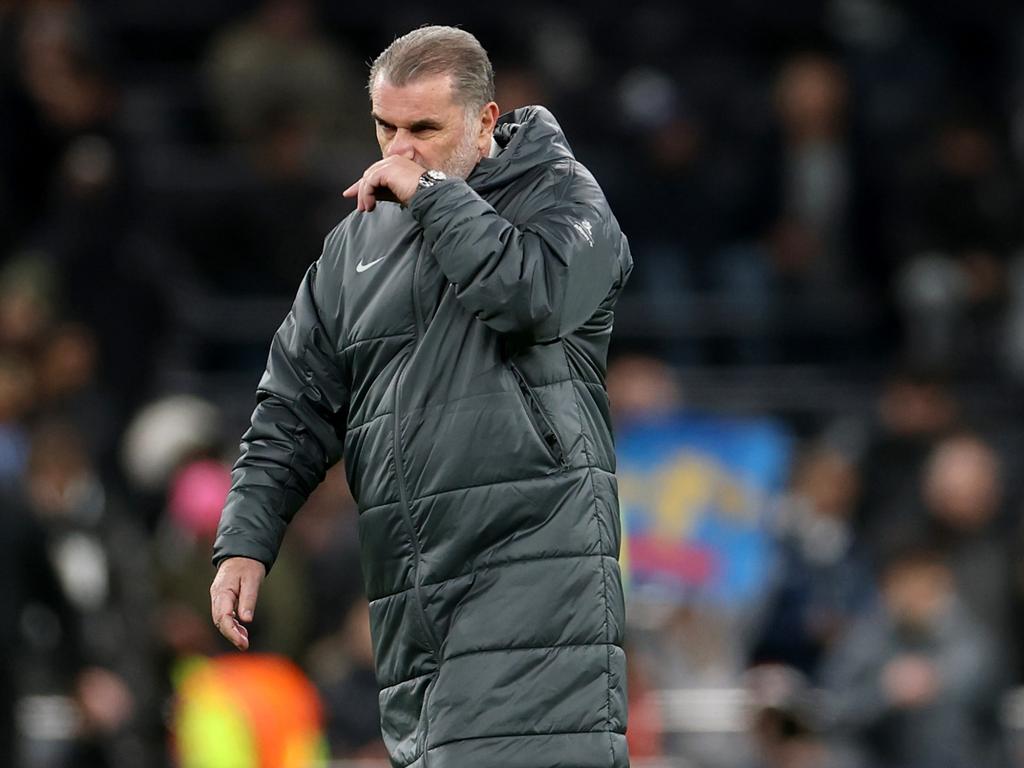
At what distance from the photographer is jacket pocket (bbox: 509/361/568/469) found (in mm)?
4207

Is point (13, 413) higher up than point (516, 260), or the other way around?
point (516, 260)

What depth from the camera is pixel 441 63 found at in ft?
13.8

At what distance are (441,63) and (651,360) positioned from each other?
567 centimetres

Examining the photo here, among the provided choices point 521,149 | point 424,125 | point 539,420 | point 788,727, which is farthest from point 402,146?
point 788,727

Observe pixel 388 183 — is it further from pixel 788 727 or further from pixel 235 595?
pixel 788 727

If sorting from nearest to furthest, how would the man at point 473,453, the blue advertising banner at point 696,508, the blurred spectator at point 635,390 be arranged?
1. the man at point 473,453
2. the blurred spectator at point 635,390
3. the blue advertising banner at point 696,508

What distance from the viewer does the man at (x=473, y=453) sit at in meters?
4.13

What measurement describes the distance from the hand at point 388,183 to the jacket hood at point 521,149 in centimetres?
21

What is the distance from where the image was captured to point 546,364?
426 centimetres

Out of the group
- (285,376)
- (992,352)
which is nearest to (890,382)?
(992,352)

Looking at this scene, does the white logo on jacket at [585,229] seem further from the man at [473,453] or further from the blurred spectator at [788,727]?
the blurred spectator at [788,727]

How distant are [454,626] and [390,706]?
24 centimetres

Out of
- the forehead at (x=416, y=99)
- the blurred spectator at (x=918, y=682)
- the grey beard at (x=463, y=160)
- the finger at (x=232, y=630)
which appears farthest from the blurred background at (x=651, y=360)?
the forehead at (x=416, y=99)

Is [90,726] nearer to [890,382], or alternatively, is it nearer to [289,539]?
[289,539]
